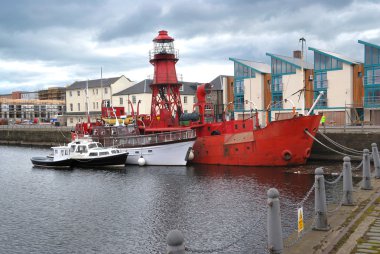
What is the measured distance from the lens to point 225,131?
36.1 meters

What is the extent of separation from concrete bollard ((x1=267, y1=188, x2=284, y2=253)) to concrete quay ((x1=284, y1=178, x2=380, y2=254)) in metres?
0.58

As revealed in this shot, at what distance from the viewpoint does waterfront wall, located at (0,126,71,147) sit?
6525cm

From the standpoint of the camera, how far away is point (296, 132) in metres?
30.9

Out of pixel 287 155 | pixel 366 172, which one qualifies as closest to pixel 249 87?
pixel 287 155

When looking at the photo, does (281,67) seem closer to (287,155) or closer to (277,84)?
(277,84)

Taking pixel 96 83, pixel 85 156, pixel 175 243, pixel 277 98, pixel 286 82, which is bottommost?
pixel 85 156

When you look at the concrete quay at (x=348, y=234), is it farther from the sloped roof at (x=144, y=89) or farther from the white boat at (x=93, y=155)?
the sloped roof at (x=144, y=89)

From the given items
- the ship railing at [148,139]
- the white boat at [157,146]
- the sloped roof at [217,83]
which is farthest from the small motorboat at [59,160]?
the sloped roof at [217,83]

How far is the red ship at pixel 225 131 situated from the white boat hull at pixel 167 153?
4.78 ft

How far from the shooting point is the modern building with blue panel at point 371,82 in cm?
4731

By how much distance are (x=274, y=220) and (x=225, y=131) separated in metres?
28.4

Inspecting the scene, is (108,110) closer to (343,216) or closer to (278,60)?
(278,60)

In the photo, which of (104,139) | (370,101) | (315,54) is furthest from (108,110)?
(370,101)

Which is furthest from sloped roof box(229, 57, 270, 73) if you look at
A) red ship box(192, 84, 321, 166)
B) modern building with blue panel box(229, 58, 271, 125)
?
red ship box(192, 84, 321, 166)
